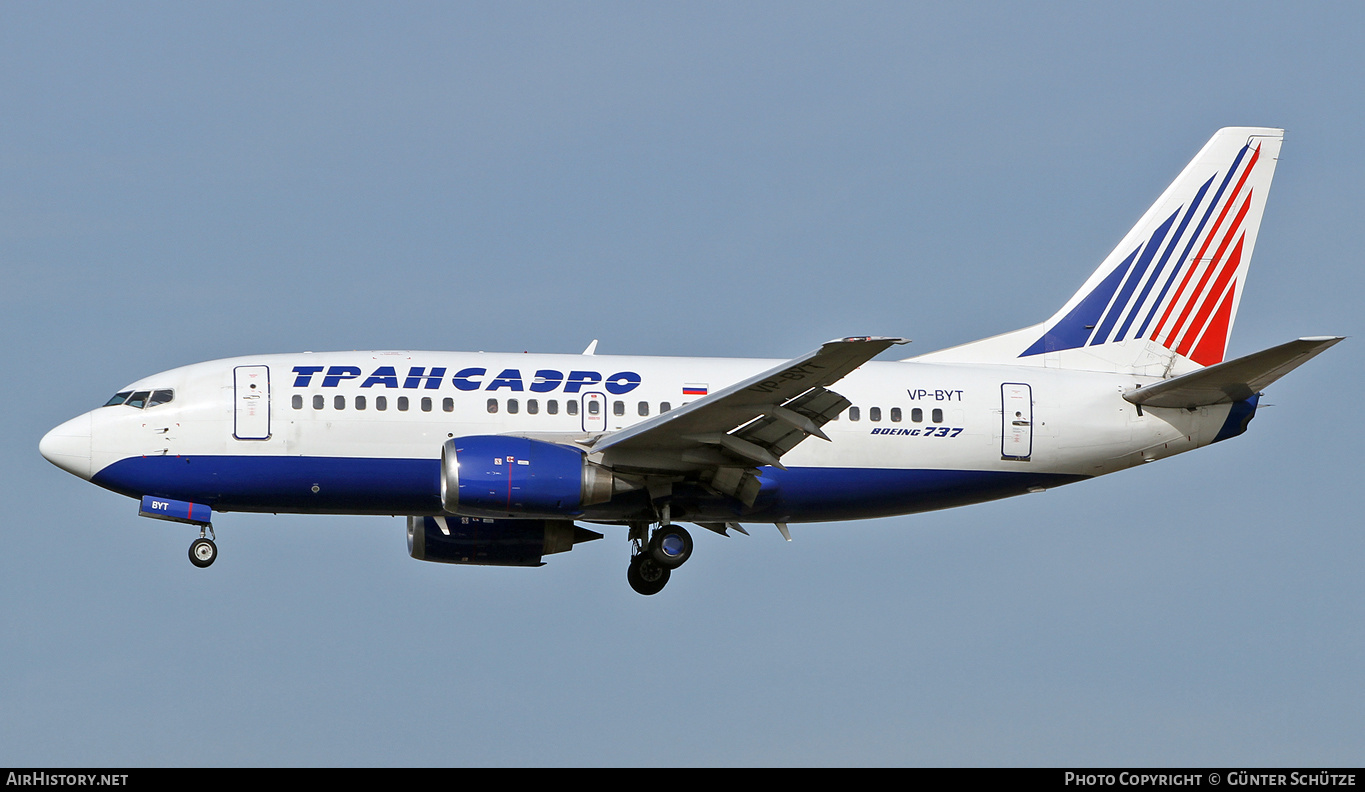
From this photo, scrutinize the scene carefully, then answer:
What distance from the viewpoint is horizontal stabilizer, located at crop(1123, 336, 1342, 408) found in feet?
106

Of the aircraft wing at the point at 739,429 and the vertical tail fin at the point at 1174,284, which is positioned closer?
the aircraft wing at the point at 739,429

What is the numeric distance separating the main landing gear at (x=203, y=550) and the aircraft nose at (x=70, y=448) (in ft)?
7.78

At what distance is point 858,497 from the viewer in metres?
35.4

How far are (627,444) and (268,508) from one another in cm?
706

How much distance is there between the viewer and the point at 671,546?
34.7 meters

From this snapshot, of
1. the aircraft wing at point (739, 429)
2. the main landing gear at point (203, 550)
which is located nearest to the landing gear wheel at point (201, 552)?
the main landing gear at point (203, 550)

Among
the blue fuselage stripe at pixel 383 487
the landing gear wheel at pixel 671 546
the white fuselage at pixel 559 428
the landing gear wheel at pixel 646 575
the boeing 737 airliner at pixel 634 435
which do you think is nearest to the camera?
the boeing 737 airliner at pixel 634 435

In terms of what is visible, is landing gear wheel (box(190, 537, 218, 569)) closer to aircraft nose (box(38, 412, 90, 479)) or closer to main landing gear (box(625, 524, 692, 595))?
aircraft nose (box(38, 412, 90, 479))

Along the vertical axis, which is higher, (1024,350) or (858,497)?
(1024,350)

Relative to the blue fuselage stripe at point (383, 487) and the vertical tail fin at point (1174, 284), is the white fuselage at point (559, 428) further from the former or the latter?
the vertical tail fin at point (1174, 284)

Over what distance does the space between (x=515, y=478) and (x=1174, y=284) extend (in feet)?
50.9

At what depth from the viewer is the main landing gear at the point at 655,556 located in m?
34.7

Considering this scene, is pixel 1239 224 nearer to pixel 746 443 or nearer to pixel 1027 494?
pixel 1027 494
